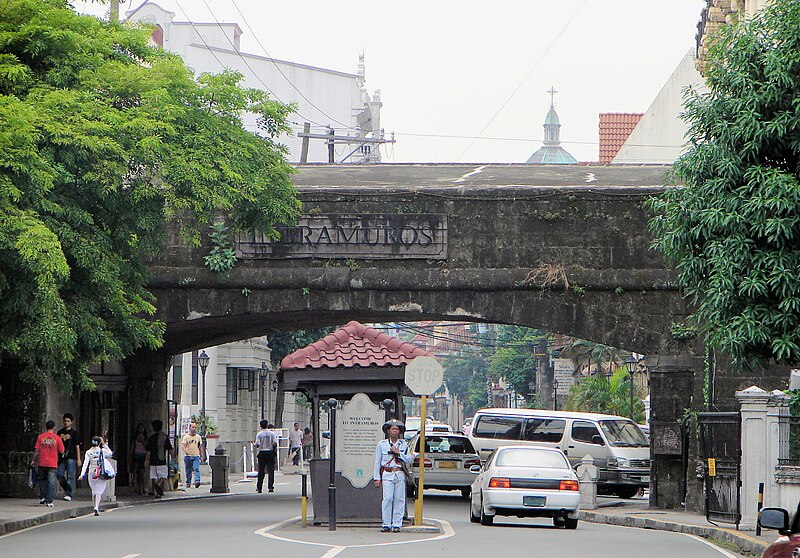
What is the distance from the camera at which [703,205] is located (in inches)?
767

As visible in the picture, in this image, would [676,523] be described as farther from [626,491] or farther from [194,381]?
[194,381]

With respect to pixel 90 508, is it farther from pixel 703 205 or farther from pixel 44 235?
pixel 703 205

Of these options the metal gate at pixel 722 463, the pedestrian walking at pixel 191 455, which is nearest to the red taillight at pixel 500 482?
the metal gate at pixel 722 463

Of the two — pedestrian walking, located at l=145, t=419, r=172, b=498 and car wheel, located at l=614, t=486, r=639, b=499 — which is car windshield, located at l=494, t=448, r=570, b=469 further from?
car wheel, located at l=614, t=486, r=639, b=499

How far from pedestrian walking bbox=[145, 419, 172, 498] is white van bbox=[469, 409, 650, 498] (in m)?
8.75

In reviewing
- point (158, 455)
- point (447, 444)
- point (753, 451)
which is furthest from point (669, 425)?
point (158, 455)

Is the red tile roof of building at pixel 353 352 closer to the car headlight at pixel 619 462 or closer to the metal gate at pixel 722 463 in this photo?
the metal gate at pixel 722 463

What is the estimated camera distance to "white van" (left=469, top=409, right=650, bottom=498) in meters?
35.8

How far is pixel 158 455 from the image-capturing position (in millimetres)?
33344

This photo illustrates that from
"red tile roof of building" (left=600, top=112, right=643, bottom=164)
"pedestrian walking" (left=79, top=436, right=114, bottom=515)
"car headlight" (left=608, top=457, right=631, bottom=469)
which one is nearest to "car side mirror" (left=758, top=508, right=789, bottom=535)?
"pedestrian walking" (left=79, top=436, right=114, bottom=515)

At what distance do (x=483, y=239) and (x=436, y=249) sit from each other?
40.2 inches

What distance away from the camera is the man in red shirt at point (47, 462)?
26.3 m

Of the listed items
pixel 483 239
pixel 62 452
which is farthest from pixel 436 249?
pixel 62 452

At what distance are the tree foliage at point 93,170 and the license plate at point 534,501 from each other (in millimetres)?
7145
